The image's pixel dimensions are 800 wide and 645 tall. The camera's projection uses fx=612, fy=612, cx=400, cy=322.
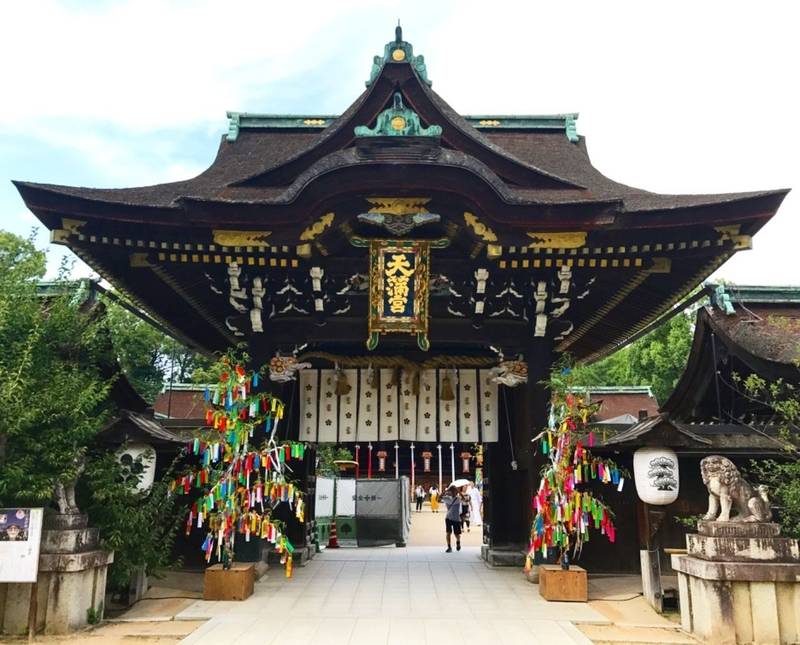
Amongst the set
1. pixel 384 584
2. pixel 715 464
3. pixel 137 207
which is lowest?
pixel 384 584

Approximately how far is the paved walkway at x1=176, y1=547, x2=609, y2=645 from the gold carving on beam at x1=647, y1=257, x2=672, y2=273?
4561mm

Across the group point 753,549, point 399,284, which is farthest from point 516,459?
point 753,549

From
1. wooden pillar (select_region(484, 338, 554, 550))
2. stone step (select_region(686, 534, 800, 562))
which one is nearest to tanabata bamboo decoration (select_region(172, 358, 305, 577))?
wooden pillar (select_region(484, 338, 554, 550))

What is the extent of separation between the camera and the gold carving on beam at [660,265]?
8.59 metres

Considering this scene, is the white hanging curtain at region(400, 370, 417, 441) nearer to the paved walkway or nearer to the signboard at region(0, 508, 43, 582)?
the paved walkway

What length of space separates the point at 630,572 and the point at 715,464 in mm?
4183

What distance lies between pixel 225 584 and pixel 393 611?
7.11ft

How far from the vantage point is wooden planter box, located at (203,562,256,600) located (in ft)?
25.0

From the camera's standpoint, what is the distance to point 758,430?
8656mm

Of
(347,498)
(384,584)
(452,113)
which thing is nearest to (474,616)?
(384,584)

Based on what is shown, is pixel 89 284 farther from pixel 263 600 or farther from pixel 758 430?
pixel 758 430

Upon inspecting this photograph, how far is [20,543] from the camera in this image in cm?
589

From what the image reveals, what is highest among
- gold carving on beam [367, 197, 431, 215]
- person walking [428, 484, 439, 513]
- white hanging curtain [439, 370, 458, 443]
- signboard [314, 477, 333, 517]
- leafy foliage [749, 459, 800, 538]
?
gold carving on beam [367, 197, 431, 215]

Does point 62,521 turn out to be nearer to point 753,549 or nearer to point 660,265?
point 753,549
